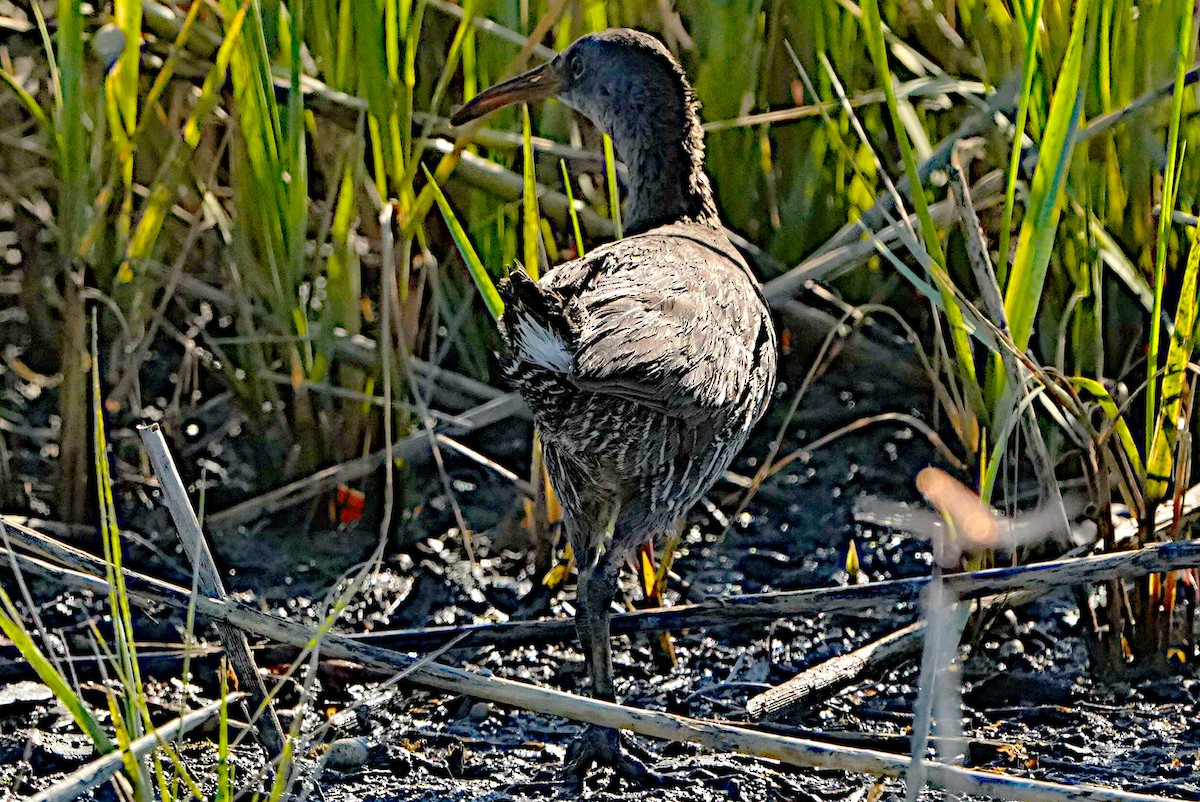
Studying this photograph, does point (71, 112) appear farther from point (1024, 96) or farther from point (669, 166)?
point (1024, 96)

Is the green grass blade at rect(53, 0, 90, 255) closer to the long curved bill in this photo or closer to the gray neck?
the long curved bill

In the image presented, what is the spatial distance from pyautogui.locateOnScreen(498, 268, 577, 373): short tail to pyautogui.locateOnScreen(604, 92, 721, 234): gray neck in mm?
944

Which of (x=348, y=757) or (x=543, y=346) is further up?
(x=543, y=346)

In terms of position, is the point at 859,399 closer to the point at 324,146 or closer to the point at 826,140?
the point at 826,140

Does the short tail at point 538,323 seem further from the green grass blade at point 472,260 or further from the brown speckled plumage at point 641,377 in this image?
the green grass blade at point 472,260

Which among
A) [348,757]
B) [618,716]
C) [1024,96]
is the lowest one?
[348,757]

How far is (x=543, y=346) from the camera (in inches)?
88.7

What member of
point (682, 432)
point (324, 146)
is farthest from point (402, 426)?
point (682, 432)

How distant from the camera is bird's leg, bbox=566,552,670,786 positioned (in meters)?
2.51

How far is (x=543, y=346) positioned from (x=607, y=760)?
0.75 meters

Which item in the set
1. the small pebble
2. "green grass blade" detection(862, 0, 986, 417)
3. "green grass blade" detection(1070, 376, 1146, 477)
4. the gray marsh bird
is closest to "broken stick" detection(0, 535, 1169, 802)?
the small pebble


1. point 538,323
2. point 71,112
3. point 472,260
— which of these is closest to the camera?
point 538,323

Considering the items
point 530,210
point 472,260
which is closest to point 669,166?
point 530,210

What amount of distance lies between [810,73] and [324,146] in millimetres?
1274
